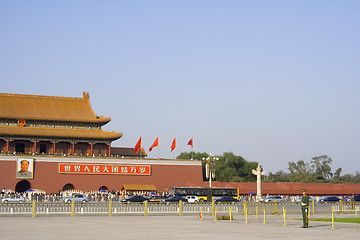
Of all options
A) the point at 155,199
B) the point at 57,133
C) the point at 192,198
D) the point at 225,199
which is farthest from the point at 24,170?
the point at 225,199

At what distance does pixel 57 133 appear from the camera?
59.8 meters

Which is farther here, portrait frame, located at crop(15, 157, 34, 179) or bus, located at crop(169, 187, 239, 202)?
portrait frame, located at crop(15, 157, 34, 179)

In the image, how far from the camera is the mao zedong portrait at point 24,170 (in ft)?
181

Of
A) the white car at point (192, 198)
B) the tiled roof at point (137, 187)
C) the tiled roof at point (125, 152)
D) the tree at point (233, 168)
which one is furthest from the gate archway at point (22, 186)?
the tree at point (233, 168)

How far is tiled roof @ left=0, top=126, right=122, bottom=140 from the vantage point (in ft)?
191

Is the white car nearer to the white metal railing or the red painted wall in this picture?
the red painted wall

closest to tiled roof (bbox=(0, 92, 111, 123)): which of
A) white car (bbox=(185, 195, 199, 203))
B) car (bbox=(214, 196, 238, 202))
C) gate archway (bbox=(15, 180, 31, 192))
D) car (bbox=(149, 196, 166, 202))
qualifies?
gate archway (bbox=(15, 180, 31, 192))

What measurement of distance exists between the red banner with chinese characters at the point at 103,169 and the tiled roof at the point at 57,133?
12.4 ft

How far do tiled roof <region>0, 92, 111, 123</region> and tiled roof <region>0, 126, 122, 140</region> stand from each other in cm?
125

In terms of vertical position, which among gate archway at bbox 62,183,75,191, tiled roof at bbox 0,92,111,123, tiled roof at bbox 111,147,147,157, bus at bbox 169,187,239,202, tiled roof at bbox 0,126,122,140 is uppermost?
tiled roof at bbox 0,92,111,123

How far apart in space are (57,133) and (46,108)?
175 inches

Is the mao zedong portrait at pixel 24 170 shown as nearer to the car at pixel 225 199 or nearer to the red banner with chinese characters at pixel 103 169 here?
the red banner with chinese characters at pixel 103 169

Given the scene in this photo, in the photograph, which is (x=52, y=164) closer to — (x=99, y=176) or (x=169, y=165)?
(x=99, y=176)

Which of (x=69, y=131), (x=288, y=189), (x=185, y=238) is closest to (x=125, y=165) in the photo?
(x=69, y=131)
